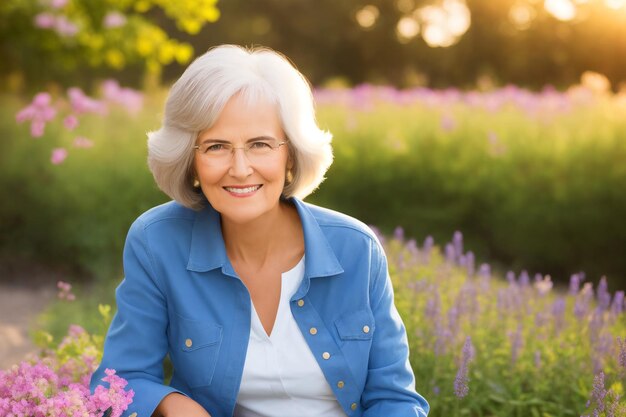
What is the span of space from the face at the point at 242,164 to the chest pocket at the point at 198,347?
316mm

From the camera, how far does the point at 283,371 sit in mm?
2359

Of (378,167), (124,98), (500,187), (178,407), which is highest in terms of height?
(124,98)

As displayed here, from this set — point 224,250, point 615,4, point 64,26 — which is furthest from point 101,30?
point 615,4

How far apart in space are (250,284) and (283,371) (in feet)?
0.87

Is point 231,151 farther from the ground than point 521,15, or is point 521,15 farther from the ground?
point 521,15

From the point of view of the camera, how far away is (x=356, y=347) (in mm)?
2369

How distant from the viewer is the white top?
7.74 feet

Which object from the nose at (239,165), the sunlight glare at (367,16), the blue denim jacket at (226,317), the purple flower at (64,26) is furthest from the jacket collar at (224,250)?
the sunlight glare at (367,16)

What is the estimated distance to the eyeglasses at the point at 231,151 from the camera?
7.40 feet

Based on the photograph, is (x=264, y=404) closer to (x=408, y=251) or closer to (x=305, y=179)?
(x=305, y=179)

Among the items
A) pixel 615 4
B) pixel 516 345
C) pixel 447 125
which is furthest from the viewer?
pixel 615 4

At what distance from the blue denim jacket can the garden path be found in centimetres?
258

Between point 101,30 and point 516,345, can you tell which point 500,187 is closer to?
point 516,345

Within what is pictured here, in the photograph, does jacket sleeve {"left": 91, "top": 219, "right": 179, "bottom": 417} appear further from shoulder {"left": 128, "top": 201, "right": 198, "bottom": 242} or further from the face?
the face
